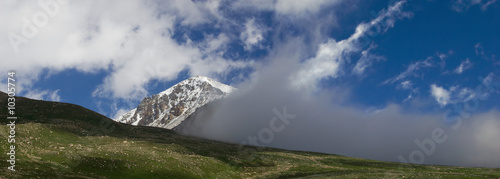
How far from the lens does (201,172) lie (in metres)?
70.8

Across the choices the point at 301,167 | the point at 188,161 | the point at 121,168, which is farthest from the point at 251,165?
the point at 121,168

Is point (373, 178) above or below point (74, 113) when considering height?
below

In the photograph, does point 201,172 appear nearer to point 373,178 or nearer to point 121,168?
point 121,168

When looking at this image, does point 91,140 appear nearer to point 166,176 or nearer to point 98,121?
point 98,121

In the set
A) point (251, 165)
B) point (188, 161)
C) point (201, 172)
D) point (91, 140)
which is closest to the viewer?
point (201, 172)

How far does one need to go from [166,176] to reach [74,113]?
62328mm

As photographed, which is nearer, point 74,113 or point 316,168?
point 316,168

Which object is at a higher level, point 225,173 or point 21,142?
point 21,142

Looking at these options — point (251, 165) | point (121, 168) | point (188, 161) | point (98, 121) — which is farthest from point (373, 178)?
point (98, 121)

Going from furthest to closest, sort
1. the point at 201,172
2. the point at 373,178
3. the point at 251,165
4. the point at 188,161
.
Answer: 1. the point at 251,165
2. the point at 188,161
3. the point at 201,172
4. the point at 373,178

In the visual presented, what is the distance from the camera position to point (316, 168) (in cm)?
9344

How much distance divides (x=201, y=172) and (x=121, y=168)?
1828cm

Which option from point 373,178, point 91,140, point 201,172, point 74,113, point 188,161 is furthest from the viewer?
point 74,113

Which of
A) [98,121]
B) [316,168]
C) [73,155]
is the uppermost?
[98,121]
